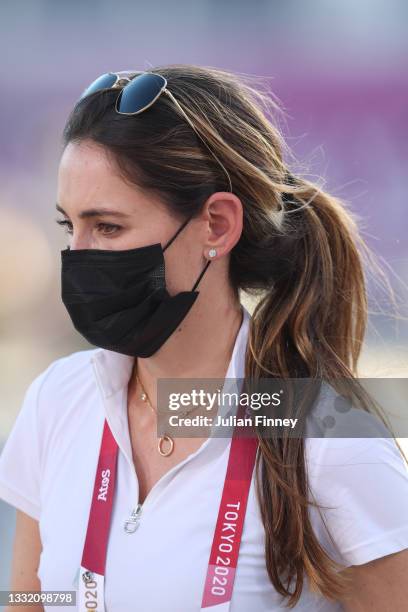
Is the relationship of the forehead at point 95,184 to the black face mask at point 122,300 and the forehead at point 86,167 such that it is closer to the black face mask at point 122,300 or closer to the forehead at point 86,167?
the forehead at point 86,167

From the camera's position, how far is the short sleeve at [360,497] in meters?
1.53

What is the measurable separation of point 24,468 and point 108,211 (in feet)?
Answer: 2.15

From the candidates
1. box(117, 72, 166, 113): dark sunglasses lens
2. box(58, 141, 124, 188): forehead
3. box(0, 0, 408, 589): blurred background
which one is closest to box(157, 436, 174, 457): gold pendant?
box(58, 141, 124, 188): forehead

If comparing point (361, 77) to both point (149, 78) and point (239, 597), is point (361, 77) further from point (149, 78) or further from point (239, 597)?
point (239, 597)

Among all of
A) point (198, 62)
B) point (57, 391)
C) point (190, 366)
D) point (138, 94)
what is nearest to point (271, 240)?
point (190, 366)

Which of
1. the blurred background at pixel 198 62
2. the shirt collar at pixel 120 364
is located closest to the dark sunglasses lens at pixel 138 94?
the shirt collar at pixel 120 364

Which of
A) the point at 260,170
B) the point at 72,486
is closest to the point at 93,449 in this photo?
the point at 72,486

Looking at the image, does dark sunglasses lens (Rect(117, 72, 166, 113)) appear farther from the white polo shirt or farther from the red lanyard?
the red lanyard

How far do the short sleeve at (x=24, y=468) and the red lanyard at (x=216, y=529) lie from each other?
20 cm

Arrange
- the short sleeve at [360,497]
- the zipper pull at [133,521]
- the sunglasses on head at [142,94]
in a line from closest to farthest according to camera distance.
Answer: the short sleeve at [360,497] < the zipper pull at [133,521] < the sunglasses on head at [142,94]

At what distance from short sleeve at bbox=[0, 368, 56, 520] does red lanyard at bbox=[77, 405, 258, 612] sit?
7.9 inches

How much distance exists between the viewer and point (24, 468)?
1885mm

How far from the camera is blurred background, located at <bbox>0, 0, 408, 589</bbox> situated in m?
5.98

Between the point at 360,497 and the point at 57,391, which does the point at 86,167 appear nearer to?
the point at 57,391
